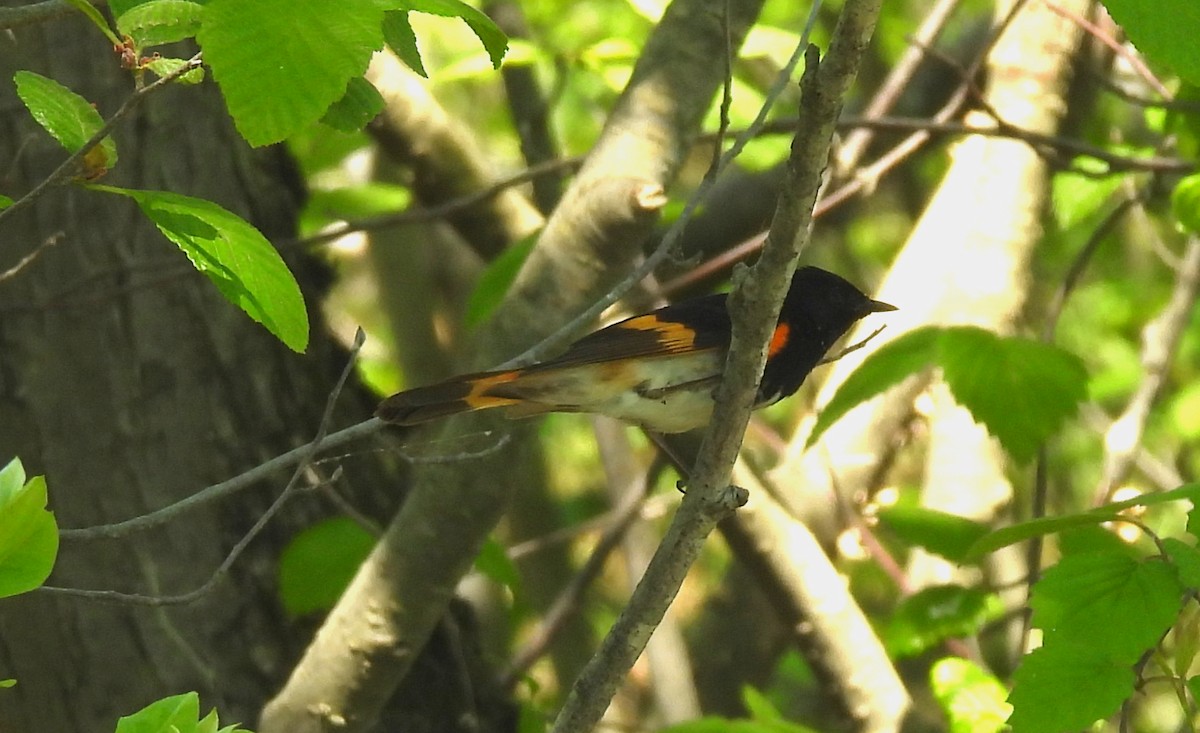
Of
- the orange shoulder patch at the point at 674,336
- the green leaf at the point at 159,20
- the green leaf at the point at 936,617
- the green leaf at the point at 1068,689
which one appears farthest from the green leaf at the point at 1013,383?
the green leaf at the point at 159,20

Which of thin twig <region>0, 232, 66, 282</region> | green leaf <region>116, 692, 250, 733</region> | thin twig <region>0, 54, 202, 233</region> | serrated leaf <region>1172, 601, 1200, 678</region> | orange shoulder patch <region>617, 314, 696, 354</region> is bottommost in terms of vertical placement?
green leaf <region>116, 692, 250, 733</region>

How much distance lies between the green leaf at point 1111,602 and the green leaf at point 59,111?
1.41 m

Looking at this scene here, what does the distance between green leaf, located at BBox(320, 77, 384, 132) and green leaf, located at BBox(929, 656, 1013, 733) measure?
162cm

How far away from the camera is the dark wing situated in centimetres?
271

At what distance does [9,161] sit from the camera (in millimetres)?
2791

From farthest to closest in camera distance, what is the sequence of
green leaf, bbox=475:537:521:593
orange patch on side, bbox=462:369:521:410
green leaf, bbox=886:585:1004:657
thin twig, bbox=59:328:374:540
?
green leaf, bbox=886:585:1004:657 → green leaf, bbox=475:537:521:593 → orange patch on side, bbox=462:369:521:410 → thin twig, bbox=59:328:374:540

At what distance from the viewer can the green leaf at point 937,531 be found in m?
2.83

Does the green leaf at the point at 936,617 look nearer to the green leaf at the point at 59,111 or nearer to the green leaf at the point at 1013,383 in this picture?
the green leaf at the point at 1013,383

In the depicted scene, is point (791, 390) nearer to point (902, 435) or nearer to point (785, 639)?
point (902, 435)

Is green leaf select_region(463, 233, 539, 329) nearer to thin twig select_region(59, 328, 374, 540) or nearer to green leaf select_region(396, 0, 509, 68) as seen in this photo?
thin twig select_region(59, 328, 374, 540)

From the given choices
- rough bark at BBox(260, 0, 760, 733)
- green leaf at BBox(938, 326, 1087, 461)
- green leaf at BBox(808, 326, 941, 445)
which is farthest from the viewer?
green leaf at BBox(938, 326, 1087, 461)

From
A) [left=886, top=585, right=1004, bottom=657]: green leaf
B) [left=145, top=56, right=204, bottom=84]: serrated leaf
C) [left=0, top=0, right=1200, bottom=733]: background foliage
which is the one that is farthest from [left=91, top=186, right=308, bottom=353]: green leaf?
[left=886, top=585, right=1004, bottom=657]: green leaf

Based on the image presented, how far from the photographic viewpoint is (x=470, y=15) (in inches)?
57.5

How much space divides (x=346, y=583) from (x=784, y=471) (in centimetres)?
159
